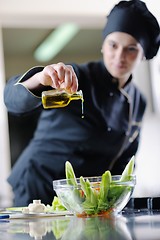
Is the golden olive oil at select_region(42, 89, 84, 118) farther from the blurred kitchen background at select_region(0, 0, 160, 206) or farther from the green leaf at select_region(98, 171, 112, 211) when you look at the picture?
the blurred kitchen background at select_region(0, 0, 160, 206)

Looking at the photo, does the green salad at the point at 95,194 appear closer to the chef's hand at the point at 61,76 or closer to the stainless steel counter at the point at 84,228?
the stainless steel counter at the point at 84,228

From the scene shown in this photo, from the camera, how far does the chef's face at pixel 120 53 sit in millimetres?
1896

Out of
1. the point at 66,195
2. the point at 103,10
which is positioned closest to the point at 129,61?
the point at 66,195

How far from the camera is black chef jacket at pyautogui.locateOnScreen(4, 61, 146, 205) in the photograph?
196cm

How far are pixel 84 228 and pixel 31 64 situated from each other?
3.05m

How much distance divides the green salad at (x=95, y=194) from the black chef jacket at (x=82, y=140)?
0.76m

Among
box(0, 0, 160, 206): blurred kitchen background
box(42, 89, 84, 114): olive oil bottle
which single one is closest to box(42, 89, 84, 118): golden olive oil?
box(42, 89, 84, 114): olive oil bottle

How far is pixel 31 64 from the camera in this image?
392 cm

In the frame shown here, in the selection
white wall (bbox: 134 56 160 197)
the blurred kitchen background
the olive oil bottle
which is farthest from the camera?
white wall (bbox: 134 56 160 197)

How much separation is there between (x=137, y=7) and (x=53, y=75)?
615 mm

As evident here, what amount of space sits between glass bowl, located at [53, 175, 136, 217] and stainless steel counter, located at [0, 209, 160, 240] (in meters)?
0.03

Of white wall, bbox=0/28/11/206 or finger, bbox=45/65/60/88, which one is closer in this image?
finger, bbox=45/65/60/88

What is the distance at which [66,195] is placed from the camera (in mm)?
1181

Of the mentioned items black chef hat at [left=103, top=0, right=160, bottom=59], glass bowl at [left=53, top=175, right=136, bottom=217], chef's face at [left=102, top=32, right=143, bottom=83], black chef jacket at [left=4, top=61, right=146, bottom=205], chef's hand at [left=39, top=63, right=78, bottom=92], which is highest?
black chef hat at [left=103, top=0, right=160, bottom=59]
